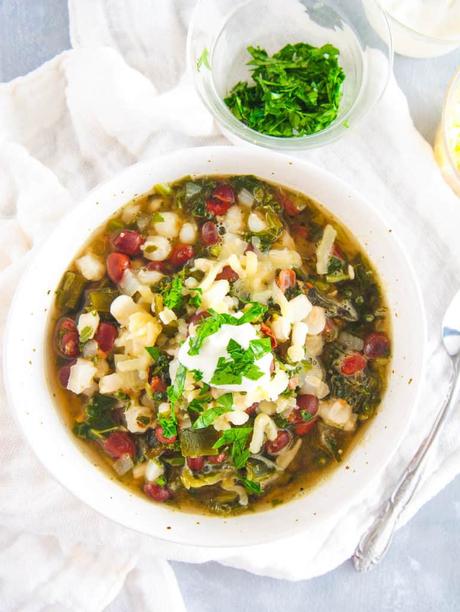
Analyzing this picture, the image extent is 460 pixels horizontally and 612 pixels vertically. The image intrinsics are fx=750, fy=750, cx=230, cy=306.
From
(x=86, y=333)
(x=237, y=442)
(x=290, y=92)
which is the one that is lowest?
(x=237, y=442)

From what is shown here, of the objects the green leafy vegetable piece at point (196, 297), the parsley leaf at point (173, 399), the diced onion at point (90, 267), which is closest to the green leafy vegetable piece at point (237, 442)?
the parsley leaf at point (173, 399)

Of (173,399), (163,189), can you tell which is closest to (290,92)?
(163,189)

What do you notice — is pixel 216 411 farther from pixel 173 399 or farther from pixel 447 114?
pixel 447 114

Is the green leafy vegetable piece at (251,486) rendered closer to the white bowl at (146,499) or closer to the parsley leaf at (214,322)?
the white bowl at (146,499)

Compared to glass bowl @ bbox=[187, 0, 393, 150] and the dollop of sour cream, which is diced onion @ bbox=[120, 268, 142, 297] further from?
glass bowl @ bbox=[187, 0, 393, 150]

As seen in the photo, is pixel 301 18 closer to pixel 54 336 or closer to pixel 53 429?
pixel 54 336

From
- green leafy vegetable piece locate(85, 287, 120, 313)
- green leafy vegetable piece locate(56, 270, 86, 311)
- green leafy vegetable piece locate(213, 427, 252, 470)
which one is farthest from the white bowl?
green leafy vegetable piece locate(213, 427, 252, 470)

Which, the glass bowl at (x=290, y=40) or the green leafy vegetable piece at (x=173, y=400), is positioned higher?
the glass bowl at (x=290, y=40)
